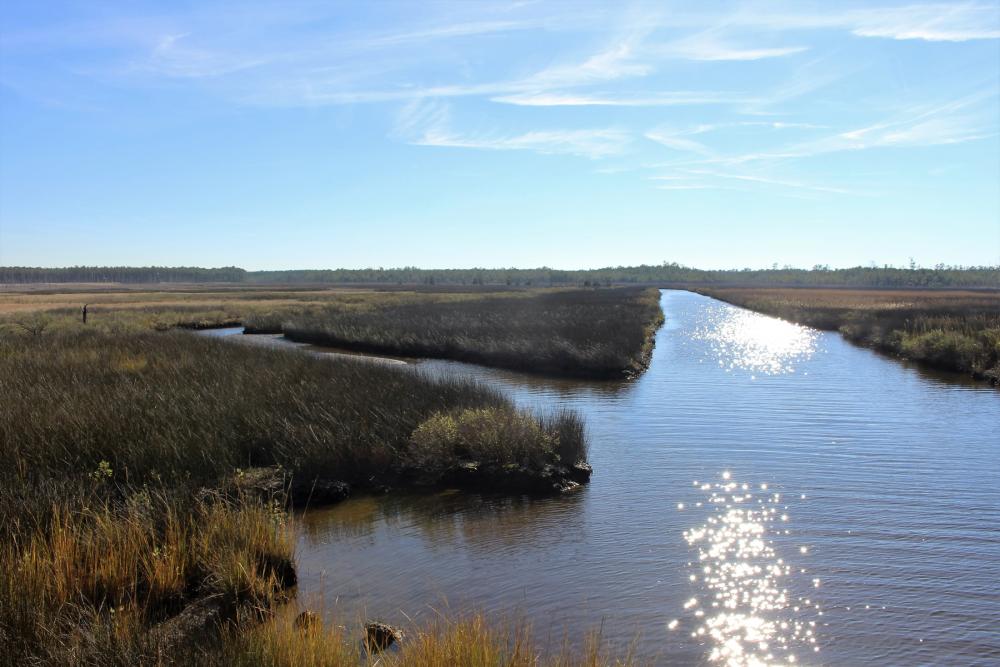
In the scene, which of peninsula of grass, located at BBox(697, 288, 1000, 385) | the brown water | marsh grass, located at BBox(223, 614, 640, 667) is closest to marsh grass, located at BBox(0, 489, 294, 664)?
marsh grass, located at BBox(223, 614, 640, 667)

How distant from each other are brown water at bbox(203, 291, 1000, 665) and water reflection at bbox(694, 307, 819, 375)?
441 inches

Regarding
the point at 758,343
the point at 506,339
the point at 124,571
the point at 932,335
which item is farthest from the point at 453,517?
the point at 758,343

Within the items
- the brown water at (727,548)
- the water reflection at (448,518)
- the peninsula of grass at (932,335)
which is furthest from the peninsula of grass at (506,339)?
the water reflection at (448,518)

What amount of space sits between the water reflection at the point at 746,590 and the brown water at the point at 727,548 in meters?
0.02

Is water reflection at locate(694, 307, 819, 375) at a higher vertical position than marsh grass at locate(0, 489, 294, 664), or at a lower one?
higher

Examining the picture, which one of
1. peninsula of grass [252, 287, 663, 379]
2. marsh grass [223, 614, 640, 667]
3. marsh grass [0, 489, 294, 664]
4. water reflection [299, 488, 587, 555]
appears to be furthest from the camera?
peninsula of grass [252, 287, 663, 379]

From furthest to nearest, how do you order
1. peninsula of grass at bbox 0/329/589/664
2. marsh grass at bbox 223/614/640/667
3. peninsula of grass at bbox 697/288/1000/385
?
peninsula of grass at bbox 697/288/1000/385 < peninsula of grass at bbox 0/329/589/664 < marsh grass at bbox 223/614/640/667

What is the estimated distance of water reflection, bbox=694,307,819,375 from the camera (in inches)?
1066

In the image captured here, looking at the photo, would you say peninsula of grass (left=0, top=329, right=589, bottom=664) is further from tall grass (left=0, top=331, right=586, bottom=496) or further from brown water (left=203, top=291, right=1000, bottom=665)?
brown water (left=203, top=291, right=1000, bottom=665)

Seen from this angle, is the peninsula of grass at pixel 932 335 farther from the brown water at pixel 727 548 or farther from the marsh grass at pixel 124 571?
the marsh grass at pixel 124 571

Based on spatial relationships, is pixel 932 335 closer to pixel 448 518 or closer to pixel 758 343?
pixel 758 343

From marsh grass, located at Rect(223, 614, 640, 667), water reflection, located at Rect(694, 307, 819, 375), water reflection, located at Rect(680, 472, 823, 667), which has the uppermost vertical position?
water reflection, located at Rect(694, 307, 819, 375)

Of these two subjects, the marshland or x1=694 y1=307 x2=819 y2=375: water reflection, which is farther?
x1=694 y1=307 x2=819 y2=375: water reflection

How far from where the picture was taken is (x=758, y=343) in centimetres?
3566
